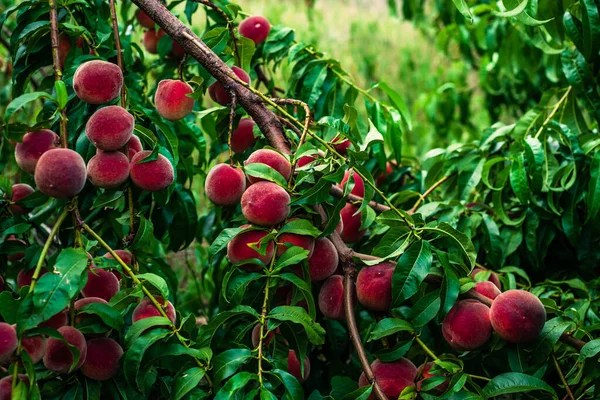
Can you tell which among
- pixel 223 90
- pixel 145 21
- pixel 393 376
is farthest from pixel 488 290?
pixel 145 21

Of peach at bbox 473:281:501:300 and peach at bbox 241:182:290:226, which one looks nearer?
peach at bbox 241:182:290:226

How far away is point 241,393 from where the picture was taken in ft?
2.63

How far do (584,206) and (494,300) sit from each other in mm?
560

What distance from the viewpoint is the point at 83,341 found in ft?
2.55

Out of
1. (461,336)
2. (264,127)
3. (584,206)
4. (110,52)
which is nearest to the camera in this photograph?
(461,336)

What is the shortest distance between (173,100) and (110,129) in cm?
17

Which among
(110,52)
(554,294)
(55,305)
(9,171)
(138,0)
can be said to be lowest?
(9,171)

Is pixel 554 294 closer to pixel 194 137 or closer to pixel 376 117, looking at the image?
pixel 376 117

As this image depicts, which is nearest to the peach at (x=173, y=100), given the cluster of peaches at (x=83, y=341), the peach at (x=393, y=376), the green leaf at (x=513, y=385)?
the cluster of peaches at (x=83, y=341)

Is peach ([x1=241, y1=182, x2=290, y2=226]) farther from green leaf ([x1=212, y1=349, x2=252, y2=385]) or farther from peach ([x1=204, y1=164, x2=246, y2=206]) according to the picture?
green leaf ([x1=212, y1=349, x2=252, y2=385])

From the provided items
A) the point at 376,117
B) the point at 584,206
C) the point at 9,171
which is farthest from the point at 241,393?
the point at 9,171

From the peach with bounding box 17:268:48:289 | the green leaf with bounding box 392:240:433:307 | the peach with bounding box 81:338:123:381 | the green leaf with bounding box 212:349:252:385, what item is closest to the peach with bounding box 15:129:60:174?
the peach with bounding box 17:268:48:289

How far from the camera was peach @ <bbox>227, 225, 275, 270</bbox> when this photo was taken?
35.2 inches

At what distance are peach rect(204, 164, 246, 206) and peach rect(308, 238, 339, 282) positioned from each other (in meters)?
0.14
